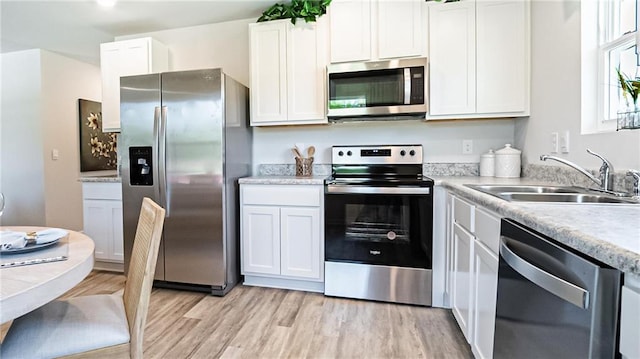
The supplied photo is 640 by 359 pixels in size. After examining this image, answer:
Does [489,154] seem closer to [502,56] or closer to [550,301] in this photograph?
[502,56]

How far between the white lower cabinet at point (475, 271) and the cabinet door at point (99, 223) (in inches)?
118

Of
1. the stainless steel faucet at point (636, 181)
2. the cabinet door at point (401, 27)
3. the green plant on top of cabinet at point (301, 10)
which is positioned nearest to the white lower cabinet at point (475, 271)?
the stainless steel faucet at point (636, 181)

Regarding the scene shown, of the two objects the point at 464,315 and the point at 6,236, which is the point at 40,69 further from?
the point at 464,315

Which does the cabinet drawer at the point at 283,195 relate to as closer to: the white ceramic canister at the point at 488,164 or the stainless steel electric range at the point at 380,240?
the stainless steel electric range at the point at 380,240

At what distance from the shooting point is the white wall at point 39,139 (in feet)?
12.9

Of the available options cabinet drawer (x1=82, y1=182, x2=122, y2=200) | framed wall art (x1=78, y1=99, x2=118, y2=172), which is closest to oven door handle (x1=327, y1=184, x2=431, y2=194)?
cabinet drawer (x1=82, y1=182, x2=122, y2=200)

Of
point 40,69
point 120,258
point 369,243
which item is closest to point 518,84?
point 369,243

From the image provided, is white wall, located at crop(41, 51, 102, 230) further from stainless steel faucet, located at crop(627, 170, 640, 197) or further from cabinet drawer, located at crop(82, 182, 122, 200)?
stainless steel faucet, located at crop(627, 170, 640, 197)

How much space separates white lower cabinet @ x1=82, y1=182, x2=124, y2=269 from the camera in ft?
9.47

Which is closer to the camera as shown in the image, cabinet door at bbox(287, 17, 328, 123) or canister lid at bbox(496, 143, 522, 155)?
canister lid at bbox(496, 143, 522, 155)

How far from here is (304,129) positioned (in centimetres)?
295

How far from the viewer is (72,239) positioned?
3.96ft

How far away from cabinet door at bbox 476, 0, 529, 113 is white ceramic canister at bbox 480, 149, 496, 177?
0.37 m

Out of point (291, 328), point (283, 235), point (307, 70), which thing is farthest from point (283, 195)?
point (307, 70)
